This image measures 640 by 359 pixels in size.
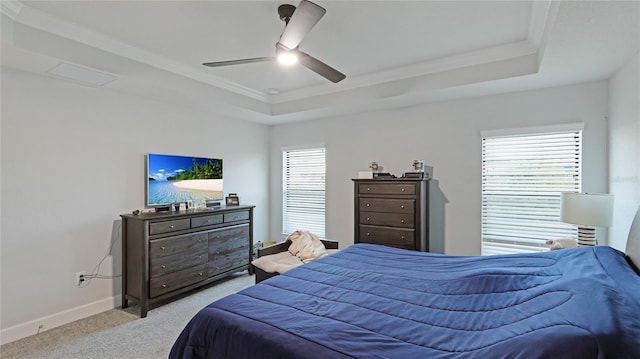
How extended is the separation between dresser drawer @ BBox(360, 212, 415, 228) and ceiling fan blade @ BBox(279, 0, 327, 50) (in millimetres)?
2350

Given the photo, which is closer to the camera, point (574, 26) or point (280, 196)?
point (574, 26)

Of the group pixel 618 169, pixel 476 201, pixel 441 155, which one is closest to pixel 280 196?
pixel 441 155

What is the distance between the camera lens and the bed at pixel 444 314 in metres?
1.02

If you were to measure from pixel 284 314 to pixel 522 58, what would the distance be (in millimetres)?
3194

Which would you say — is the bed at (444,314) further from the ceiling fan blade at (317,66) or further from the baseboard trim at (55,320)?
the baseboard trim at (55,320)

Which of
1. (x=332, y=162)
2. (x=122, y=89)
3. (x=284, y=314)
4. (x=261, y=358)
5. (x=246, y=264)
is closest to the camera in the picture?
(x=261, y=358)

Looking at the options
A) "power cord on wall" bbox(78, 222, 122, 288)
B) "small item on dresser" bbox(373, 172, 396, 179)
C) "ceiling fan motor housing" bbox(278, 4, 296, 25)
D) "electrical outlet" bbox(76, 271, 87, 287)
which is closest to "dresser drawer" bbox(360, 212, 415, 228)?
"small item on dresser" bbox(373, 172, 396, 179)

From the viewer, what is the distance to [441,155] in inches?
158

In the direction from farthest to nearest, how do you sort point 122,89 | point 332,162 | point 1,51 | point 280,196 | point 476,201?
point 280,196, point 332,162, point 476,201, point 122,89, point 1,51

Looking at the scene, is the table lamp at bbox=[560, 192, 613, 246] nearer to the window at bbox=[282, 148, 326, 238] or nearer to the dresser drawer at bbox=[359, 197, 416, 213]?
the dresser drawer at bbox=[359, 197, 416, 213]

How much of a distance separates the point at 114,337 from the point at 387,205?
3101 mm

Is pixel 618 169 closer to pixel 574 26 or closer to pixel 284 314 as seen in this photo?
pixel 574 26

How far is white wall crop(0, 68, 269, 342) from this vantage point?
9.16 ft

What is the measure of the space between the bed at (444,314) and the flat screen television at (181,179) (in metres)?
2.54
